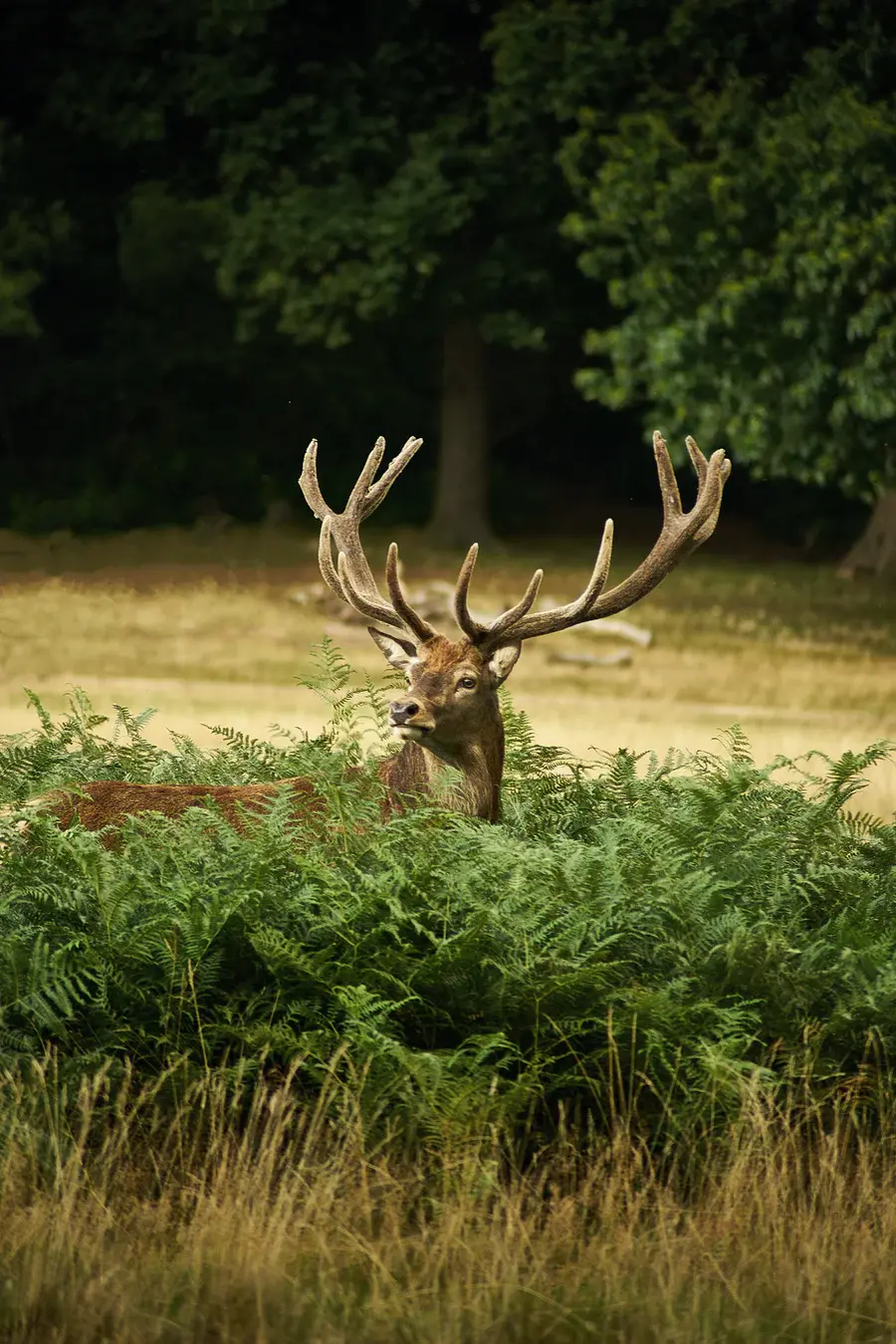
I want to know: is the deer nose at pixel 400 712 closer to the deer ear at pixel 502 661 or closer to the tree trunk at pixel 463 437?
the deer ear at pixel 502 661

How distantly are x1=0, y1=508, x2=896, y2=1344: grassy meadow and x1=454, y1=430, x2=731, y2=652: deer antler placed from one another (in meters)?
0.56

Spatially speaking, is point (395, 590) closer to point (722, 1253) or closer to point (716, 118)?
point (722, 1253)

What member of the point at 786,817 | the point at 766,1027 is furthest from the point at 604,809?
the point at 766,1027

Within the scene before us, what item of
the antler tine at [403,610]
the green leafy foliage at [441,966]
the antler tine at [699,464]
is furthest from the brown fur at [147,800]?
the antler tine at [699,464]

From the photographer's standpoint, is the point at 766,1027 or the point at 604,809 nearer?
the point at 766,1027

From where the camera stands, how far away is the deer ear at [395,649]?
247 inches

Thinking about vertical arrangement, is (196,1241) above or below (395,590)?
below

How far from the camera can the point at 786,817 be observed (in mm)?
6277

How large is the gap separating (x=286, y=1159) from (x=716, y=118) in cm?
1678

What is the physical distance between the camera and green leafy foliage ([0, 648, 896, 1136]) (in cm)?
465

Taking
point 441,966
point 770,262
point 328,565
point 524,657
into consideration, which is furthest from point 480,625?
point 770,262

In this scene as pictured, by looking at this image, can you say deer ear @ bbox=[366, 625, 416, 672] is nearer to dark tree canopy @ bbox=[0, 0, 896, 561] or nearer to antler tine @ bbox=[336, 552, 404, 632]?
antler tine @ bbox=[336, 552, 404, 632]

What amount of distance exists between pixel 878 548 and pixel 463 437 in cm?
531

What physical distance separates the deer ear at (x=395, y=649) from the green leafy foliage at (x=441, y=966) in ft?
2.85
